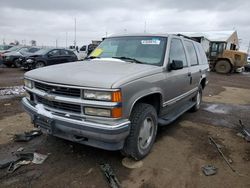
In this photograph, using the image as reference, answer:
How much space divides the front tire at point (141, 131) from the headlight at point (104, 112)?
50cm

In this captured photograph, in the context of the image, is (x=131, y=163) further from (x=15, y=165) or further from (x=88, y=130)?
(x=15, y=165)

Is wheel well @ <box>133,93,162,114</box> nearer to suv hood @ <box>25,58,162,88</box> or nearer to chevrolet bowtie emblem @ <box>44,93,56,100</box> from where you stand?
suv hood @ <box>25,58,162,88</box>

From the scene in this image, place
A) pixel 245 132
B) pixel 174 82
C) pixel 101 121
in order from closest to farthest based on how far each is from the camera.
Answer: pixel 101 121
pixel 174 82
pixel 245 132

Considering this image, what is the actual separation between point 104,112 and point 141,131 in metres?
0.92

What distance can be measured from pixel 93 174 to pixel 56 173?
0.51 metres

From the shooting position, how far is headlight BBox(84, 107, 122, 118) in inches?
112

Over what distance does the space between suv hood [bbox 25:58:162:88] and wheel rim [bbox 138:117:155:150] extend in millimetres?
790

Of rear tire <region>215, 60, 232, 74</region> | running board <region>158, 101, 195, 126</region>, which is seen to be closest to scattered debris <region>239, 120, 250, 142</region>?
running board <region>158, 101, 195, 126</region>

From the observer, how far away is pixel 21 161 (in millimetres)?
3514

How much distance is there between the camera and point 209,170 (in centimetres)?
341

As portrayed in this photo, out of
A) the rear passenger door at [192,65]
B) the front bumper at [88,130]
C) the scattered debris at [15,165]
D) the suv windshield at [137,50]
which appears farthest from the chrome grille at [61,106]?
the rear passenger door at [192,65]

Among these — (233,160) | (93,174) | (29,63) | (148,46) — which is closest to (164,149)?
(233,160)

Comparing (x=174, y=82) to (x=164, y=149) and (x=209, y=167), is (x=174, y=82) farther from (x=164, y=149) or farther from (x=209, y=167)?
(x=209, y=167)

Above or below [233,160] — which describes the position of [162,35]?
above
